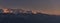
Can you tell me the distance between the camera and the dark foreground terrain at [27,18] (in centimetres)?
325

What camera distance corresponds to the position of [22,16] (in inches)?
129

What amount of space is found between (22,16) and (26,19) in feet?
0.84

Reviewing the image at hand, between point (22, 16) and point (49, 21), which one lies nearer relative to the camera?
point (22, 16)

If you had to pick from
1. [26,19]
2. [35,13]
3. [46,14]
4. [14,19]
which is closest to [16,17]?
[14,19]

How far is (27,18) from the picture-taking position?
3484 millimetres

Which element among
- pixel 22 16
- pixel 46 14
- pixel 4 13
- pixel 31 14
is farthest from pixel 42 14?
pixel 4 13

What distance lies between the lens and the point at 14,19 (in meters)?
3.41

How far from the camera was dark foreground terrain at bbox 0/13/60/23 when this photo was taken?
325 centimetres

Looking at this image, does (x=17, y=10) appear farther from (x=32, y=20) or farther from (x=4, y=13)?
(x=32, y=20)

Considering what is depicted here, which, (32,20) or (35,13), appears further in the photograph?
(32,20)

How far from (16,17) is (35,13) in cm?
57

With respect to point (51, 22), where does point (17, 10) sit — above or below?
above

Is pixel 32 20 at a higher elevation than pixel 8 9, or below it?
below

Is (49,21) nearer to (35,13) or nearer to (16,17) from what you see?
(35,13)
